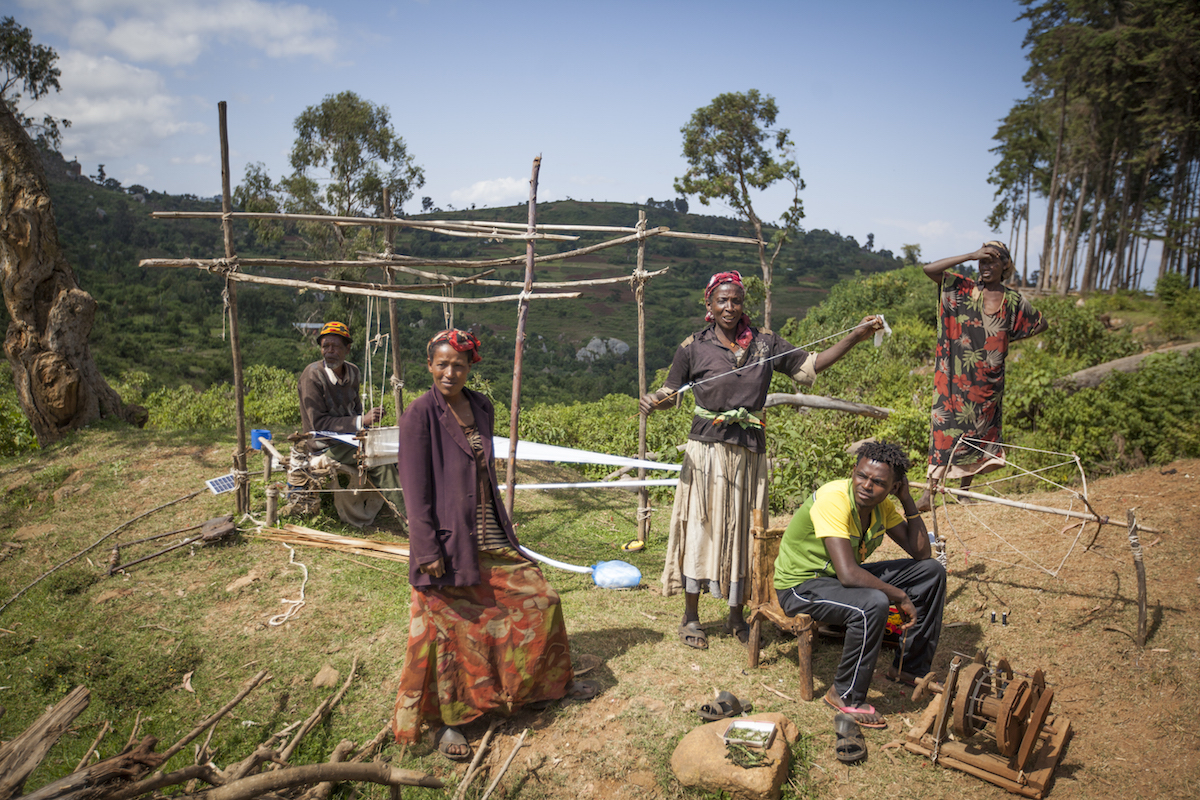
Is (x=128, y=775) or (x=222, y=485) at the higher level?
(x=128, y=775)

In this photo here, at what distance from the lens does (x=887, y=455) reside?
3238mm

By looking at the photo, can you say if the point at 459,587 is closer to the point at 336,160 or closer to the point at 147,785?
the point at 147,785

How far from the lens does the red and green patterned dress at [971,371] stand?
4.47 metres

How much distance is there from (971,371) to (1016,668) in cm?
191

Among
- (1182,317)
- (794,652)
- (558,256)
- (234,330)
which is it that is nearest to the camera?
(794,652)

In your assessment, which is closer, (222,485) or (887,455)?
(887,455)

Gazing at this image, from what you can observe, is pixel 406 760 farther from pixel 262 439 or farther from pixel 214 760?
pixel 262 439

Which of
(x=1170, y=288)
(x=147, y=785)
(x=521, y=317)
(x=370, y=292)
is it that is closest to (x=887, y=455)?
(x=521, y=317)

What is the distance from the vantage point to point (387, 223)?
5.04 meters

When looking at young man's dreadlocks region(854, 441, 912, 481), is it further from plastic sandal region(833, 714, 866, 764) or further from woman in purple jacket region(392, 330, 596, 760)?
woman in purple jacket region(392, 330, 596, 760)

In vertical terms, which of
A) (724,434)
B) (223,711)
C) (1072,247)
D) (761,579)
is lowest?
(223,711)

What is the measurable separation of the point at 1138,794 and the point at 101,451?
971 cm

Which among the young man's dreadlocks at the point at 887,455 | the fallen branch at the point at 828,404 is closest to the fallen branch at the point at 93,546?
the fallen branch at the point at 828,404

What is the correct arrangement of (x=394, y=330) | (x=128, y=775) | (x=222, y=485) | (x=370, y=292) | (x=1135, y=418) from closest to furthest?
(x=128, y=775) → (x=370, y=292) → (x=222, y=485) → (x=394, y=330) → (x=1135, y=418)
